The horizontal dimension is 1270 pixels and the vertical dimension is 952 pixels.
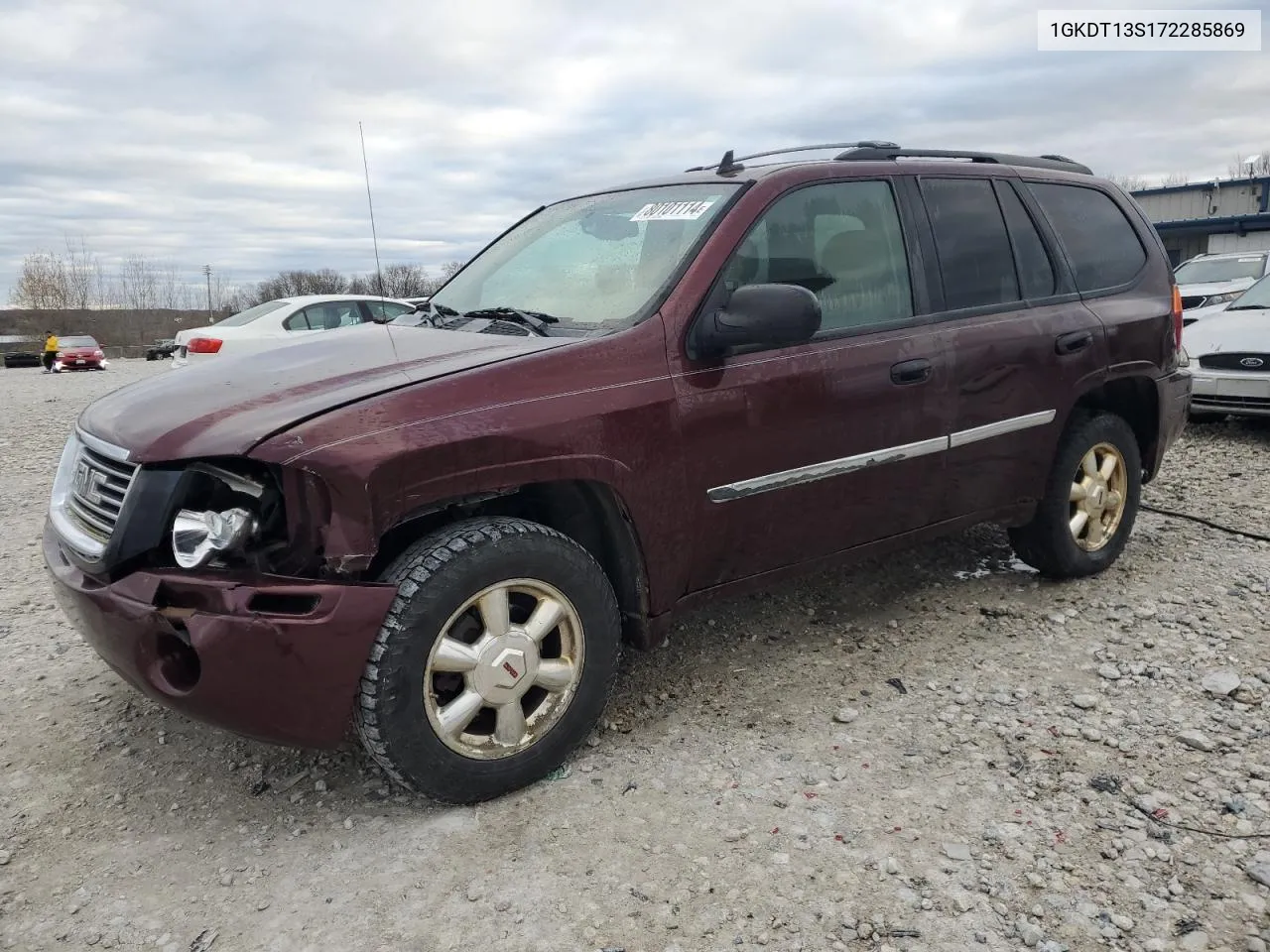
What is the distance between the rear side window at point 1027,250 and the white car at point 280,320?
7985 millimetres

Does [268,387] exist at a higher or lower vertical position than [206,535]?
higher

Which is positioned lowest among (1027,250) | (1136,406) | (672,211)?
(1136,406)

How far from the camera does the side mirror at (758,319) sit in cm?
275

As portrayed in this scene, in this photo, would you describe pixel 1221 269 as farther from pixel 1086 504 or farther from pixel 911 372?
pixel 911 372

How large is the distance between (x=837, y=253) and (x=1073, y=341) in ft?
4.08

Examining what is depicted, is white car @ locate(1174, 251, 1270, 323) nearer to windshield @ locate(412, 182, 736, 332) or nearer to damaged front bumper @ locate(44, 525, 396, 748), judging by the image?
windshield @ locate(412, 182, 736, 332)

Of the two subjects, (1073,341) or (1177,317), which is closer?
(1073,341)

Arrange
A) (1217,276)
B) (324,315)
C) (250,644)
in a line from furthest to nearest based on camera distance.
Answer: (1217,276) < (324,315) < (250,644)

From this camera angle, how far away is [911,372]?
3.31 m

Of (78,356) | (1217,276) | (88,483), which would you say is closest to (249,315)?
(88,483)

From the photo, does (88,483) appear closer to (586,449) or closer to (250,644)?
(250,644)

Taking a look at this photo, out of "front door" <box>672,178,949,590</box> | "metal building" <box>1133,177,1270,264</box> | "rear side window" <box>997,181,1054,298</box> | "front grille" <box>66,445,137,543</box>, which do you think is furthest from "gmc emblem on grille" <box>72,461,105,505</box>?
"metal building" <box>1133,177,1270,264</box>

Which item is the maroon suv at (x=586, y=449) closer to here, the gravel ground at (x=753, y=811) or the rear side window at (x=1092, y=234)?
the rear side window at (x=1092, y=234)

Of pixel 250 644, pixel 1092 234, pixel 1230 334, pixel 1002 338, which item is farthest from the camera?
pixel 1230 334
